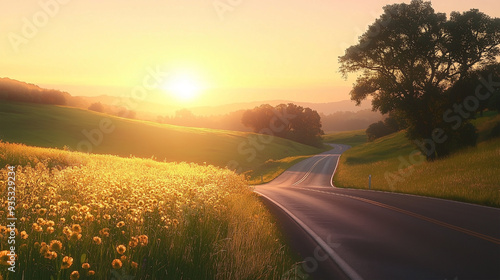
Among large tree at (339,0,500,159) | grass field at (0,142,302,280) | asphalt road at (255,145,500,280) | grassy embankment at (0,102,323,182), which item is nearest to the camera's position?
grass field at (0,142,302,280)

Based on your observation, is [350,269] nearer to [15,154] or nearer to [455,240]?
[455,240]

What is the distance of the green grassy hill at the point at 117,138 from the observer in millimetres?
60000

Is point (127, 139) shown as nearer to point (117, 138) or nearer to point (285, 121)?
point (117, 138)

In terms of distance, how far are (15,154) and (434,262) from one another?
17.9 meters

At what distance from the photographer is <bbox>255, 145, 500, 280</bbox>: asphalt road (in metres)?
7.98

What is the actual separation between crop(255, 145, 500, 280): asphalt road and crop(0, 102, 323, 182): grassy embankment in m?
44.7

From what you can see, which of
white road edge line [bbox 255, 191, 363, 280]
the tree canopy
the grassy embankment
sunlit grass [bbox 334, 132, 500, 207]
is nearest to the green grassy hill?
the grassy embankment

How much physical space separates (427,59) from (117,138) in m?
54.1

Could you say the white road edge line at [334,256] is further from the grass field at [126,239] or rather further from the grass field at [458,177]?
the grass field at [458,177]

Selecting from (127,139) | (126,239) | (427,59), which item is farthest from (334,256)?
(127,139)

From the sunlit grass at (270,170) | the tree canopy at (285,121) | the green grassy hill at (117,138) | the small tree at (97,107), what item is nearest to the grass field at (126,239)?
the green grassy hill at (117,138)

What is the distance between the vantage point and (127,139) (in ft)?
242

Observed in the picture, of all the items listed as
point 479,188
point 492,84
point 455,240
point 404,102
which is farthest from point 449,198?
point 492,84

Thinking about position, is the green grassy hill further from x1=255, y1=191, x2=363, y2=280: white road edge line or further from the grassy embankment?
x1=255, y1=191, x2=363, y2=280: white road edge line
